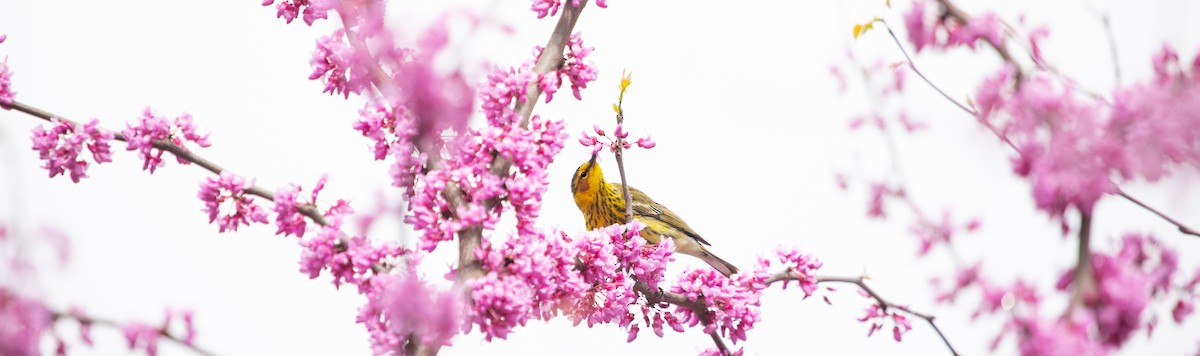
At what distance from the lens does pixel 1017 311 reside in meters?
1.70

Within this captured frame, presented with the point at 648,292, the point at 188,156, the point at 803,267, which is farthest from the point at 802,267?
Result: the point at 188,156

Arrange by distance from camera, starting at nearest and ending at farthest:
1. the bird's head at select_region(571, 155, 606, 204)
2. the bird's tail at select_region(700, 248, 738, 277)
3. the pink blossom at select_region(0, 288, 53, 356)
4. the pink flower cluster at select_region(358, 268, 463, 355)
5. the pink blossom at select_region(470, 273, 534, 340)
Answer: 1. the pink blossom at select_region(0, 288, 53, 356)
2. the pink flower cluster at select_region(358, 268, 463, 355)
3. the pink blossom at select_region(470, 273, 534, 340)
4. the bird's tail at select_region(700, 248, 738, 277)
5. the bird's head at select_region(571, 155, 606, 204)

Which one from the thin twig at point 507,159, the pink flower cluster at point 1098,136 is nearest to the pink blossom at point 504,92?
the thin twig at point 507,159

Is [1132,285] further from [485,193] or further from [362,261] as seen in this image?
[362,261]

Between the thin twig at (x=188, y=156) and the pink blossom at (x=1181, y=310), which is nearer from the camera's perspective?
the pink blossom at (x=1181, y=310)

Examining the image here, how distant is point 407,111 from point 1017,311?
143 cm

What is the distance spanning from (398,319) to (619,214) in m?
2.29

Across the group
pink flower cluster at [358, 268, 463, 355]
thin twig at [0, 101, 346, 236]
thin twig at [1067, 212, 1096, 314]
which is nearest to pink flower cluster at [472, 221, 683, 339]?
pink flower cluster at [358, 268, 463, 355]

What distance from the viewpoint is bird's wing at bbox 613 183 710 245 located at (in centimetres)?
446

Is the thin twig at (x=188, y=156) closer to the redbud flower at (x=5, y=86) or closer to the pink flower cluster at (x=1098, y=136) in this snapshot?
the redbud flower at (x=5, y=86)

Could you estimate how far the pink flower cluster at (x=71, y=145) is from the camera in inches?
106

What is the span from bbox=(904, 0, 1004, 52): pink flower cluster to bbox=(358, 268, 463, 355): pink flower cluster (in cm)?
99

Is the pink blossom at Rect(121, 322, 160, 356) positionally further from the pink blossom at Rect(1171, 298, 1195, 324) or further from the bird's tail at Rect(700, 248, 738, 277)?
the bird's tail at Rect(700, 248, 738, 277)

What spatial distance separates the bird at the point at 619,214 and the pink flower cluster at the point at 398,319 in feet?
6.02
